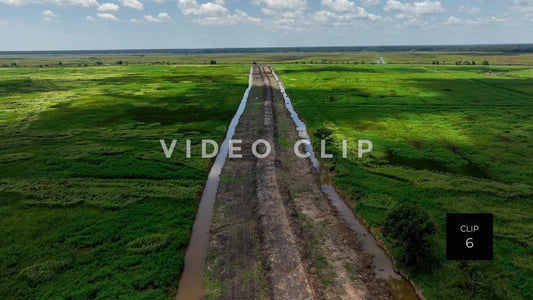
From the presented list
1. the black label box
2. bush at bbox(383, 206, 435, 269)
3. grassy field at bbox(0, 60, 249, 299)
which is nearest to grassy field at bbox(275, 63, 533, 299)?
bush at bbox(383, 206, 435, 269)

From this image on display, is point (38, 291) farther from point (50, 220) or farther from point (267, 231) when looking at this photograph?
point (267, 231)

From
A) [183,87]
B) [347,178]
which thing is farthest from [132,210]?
[183,87]

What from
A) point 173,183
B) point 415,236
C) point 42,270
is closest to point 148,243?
point 42,270

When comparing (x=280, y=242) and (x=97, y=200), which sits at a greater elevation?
(x=97, y=200)

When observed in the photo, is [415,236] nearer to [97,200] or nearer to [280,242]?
[280,242]

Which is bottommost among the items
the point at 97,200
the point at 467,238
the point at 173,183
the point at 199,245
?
the point at 199,245

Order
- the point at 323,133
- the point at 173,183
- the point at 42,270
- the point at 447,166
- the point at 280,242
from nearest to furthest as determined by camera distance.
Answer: the point at 42,270, the point at 280,242, the point at 173,183, the point at 447,166, the point at 323,133

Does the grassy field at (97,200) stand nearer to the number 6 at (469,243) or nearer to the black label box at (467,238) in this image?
the black label box at (467,238)

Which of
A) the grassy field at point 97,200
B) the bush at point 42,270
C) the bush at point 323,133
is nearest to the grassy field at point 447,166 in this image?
the bush at point 323,133
